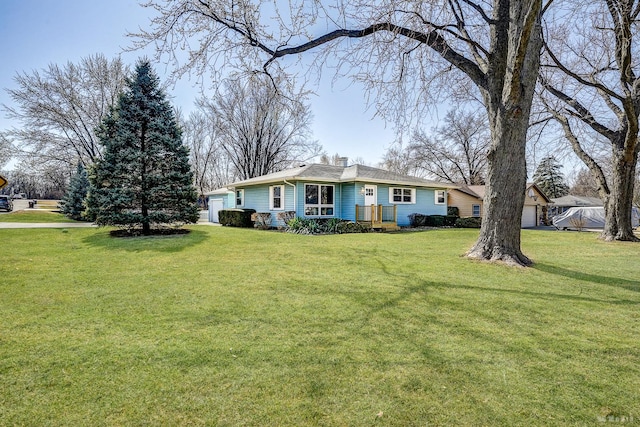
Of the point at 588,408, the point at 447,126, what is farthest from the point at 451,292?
the point at 447,126

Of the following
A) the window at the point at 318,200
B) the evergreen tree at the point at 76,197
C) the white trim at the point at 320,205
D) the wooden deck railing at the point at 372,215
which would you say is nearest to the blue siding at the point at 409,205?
the wooden deck railing at the point at 372,215

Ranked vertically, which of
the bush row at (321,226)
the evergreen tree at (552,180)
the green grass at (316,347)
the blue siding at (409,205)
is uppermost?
the evergreen tree at (552,180)

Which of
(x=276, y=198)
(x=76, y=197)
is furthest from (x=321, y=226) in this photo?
(x=76, y=197)

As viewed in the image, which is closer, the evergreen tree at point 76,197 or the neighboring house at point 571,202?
the evergreen tree at point 76,197

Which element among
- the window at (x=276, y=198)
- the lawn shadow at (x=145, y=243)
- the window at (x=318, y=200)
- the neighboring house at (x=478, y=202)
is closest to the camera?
the lawn shadow at (x=145, y=243)

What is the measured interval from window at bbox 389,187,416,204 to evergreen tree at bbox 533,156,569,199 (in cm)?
2937

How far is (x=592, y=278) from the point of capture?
5965 mm

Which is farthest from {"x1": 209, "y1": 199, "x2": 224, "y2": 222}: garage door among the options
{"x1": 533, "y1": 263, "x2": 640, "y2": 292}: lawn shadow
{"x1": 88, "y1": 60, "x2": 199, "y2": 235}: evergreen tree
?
{"x1": 533, "y1": 263, "x2": 640, "y2": 292}: lawn shadow

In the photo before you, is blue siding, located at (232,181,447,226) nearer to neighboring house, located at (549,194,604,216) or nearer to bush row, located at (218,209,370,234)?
bush row, located at (218,209,370,234)

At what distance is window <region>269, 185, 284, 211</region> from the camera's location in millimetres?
16422

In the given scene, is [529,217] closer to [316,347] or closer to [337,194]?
[337,194]

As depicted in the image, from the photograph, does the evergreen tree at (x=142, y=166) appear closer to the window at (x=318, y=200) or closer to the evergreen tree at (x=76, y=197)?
the window at (x=318, y=200)

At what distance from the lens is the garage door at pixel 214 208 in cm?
2438

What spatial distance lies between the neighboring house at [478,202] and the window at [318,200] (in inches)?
499
